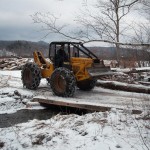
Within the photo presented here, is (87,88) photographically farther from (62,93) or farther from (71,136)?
(71,136)

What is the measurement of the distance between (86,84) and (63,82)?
6.84 feet

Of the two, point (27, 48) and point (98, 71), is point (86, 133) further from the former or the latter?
point (27, 48)

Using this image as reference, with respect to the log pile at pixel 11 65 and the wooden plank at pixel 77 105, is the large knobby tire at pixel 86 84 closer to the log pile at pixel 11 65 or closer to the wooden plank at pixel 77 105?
the wooden plank at pixel 77 105

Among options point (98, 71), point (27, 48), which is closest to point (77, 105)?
point (98, 71)

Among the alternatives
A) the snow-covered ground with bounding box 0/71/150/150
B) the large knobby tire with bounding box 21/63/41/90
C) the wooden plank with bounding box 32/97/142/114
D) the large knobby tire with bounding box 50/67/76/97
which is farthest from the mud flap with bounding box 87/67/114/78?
the snow-covered ground with bounding box 0/71/150/150

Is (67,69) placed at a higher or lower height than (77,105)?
higher

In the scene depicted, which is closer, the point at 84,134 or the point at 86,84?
the point at 84,134

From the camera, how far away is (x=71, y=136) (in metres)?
7.91

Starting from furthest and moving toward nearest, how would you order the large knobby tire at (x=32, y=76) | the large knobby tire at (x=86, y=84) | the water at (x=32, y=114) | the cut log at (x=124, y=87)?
the large knobby tire at (x=86, y=84) < the large knobby tire at (x=32, y=76) < the cut log at (x=124, y=87) < the water at (x=32, y=114)

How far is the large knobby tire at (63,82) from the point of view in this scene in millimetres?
12820

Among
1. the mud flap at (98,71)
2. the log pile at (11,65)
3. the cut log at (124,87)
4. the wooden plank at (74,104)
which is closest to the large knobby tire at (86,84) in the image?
the cut log at (124,87)

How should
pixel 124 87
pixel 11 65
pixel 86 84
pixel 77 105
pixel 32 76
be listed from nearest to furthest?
pixel 77 105, pixel 124 87, pixel 32 76, pixel 86 84, pixel 11 65

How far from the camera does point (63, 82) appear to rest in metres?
13.0

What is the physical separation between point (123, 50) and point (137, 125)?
17230mm
